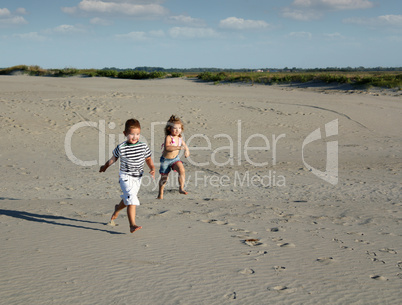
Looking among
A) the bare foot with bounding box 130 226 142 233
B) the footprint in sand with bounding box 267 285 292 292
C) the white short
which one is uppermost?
the white short

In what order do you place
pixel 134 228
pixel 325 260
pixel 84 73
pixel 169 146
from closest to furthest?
pixel 325 260, pixel 134 228, pixel 169 146, pixel 84 73

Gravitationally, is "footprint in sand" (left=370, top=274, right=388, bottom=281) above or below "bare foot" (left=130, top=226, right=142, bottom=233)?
below

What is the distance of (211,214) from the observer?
6680mm

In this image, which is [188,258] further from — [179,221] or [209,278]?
[179,221]

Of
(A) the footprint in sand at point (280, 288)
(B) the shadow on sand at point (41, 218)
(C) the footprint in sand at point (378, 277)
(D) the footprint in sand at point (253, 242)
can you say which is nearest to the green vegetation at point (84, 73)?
(B) the shadow on sand at point (41, 218)

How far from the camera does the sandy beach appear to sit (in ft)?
13.1

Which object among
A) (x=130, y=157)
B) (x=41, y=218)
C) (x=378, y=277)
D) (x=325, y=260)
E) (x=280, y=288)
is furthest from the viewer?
(x=41, y=218)

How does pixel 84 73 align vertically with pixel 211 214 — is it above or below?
above

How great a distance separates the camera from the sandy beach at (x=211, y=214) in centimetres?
399

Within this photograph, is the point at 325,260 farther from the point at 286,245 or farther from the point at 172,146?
the point at 172,146

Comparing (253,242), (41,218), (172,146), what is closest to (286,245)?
(253,242)

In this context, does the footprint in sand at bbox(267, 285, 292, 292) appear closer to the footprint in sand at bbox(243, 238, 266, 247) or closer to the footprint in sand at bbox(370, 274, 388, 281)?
the footprint in sand at bbox(370, 274, 388, 281)

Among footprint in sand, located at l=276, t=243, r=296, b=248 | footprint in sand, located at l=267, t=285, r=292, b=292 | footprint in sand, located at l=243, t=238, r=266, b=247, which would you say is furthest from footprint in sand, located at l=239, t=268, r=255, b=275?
footprint in sand, located at l=276, t=243, r=296, b=248

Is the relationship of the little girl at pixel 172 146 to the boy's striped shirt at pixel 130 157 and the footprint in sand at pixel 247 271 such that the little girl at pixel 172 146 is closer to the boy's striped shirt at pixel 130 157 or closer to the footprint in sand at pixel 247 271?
the boy's striped shirt at pixel 130 157
